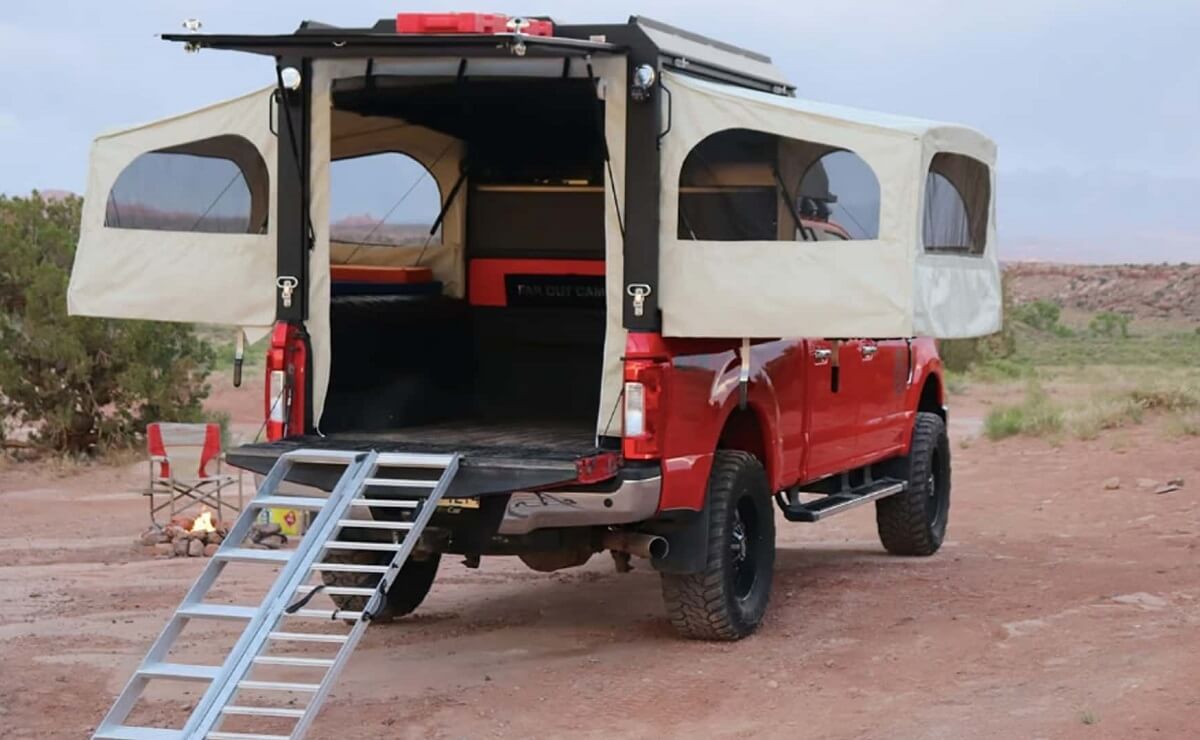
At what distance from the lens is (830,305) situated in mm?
7926

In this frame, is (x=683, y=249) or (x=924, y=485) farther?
(x=924, y=485)

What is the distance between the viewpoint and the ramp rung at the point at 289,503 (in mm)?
7797

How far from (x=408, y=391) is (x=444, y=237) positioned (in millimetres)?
1176

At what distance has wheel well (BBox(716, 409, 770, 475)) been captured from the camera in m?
9.18

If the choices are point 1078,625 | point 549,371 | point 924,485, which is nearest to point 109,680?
point 549,371

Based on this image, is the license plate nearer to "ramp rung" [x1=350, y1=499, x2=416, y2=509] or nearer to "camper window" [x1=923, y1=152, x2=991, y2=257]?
"ramp rung" [x1=350, y1=499, x2=416, y2=509]

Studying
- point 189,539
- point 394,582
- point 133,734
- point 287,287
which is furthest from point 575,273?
point 133,734

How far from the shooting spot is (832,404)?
1036 centimetres

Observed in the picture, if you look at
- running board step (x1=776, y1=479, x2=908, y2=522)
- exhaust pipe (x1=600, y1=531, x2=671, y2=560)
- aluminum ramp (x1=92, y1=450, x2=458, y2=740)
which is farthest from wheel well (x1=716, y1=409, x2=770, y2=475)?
aluminum ramp (x1=92, y1=450, x2=458, y2=740)

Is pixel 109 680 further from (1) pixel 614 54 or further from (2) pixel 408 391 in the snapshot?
→ (1) pixel 614 54

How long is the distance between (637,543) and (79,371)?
11.4m

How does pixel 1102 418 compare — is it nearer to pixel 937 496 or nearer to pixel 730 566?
pixel 937 496

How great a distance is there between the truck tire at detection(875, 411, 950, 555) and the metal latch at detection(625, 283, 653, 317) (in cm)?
423

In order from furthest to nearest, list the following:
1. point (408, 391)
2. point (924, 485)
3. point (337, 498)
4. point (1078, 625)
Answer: point (924, 485) → point (408, 391) → point (1078, 625) → point (337, 498)
